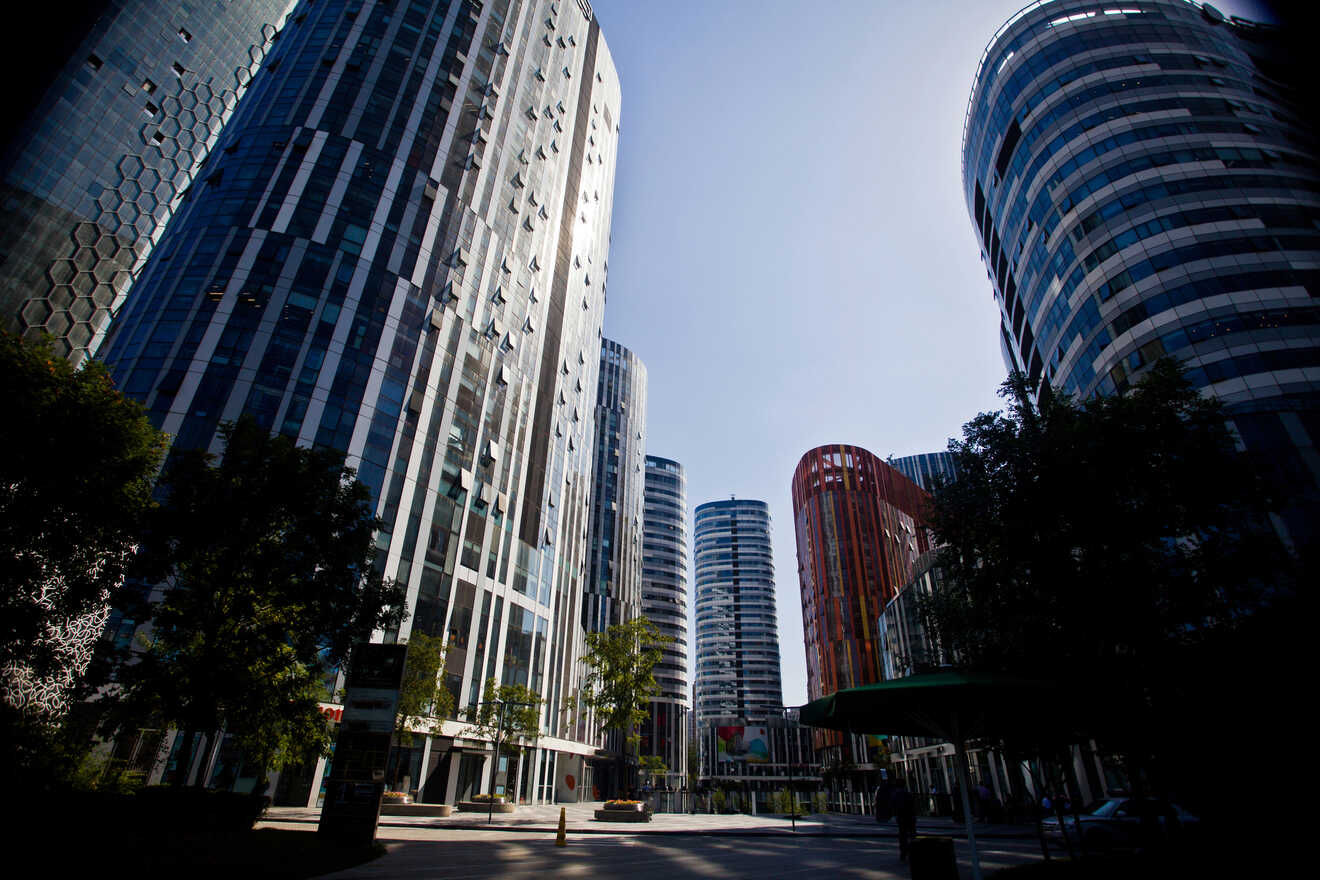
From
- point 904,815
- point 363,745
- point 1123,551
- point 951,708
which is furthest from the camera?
point 1123,551

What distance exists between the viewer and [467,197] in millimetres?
51688

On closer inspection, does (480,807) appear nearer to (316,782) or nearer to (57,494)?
(316,782)

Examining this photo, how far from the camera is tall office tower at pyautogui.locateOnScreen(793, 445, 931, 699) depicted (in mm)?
120000

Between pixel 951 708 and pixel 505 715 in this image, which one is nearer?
pixel 951 708

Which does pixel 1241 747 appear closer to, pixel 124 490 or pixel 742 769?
pixel 124 490

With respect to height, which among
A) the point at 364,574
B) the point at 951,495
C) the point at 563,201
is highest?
the point at 563,201

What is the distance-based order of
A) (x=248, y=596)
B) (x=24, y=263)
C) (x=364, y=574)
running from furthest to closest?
1. (x=24, y=263)
2. (x=364, y=574)
3. (x=248, y=596)

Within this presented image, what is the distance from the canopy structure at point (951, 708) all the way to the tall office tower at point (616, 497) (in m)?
82.8

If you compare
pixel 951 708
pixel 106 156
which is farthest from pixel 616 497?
pixel 951 708

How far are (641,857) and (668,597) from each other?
390 ft

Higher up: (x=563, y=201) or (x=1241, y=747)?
(x=563, y=201)

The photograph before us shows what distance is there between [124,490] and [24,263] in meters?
67.7

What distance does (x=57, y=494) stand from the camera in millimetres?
15805

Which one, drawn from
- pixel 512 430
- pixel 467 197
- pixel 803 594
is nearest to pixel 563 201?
pixel 467 197
